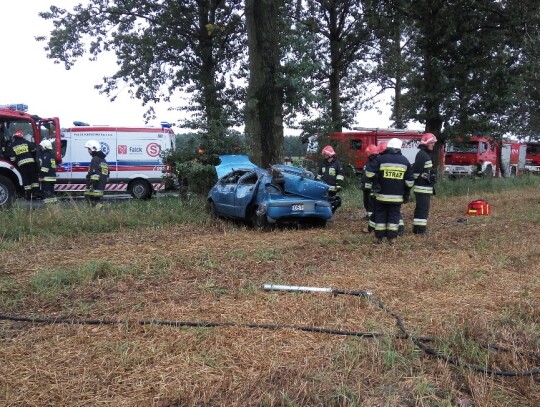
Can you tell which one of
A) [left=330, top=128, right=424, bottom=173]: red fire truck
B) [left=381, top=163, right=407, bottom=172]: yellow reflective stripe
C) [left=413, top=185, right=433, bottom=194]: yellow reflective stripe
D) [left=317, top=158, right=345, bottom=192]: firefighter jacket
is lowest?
[left=413, top=185, right=433, bottom=194]: yellow reflective stripe

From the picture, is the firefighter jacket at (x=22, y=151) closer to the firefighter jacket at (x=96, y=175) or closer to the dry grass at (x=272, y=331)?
the firefighter jacket at (x=96, y=175)

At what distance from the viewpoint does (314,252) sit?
6.88 m

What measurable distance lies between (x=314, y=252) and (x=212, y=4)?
16491 mm

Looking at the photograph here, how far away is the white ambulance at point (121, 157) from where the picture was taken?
16219mm

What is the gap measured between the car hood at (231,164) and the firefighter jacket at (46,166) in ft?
14.0

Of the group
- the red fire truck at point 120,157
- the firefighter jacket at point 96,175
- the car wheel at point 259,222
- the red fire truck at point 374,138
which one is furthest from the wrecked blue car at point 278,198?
the red fire truck at point 374,138

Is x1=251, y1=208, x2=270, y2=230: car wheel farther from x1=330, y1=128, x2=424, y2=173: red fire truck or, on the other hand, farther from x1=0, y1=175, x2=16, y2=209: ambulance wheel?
x1=330, y1=128, x2=424, y2=173: red fire truck

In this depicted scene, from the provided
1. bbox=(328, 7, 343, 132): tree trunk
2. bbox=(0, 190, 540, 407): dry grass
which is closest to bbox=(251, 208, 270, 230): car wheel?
bbox=(0, 190, 540, 407): dry grass

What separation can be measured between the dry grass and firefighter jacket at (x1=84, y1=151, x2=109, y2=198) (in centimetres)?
400

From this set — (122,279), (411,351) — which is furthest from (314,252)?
(411,351)

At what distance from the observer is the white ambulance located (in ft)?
53.2

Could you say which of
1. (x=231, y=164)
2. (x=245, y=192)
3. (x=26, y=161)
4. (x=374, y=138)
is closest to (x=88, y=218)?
(x=245, y=192)

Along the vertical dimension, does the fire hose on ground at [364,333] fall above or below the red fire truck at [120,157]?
below

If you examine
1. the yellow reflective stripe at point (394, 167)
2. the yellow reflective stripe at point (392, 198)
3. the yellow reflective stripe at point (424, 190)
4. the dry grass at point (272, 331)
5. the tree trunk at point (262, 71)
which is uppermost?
the tree trunk at point (262, 71)
